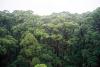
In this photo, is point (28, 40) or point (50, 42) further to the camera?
point (50, 42)

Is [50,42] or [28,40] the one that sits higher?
[28,40]

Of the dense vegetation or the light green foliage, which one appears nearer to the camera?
the light green foliage

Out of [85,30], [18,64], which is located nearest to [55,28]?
[85,30]

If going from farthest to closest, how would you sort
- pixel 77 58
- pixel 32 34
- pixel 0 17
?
pixel 0 17
pixel 77 58
pixel 32 34

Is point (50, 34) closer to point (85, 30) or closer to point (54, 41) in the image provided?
point (54, 41)

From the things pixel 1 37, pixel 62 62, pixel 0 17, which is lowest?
pixel 62 62

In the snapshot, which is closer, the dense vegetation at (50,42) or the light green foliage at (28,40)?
the light green foliage at (28,40)

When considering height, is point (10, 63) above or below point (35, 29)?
below

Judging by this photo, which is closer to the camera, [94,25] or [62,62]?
[62,62]
